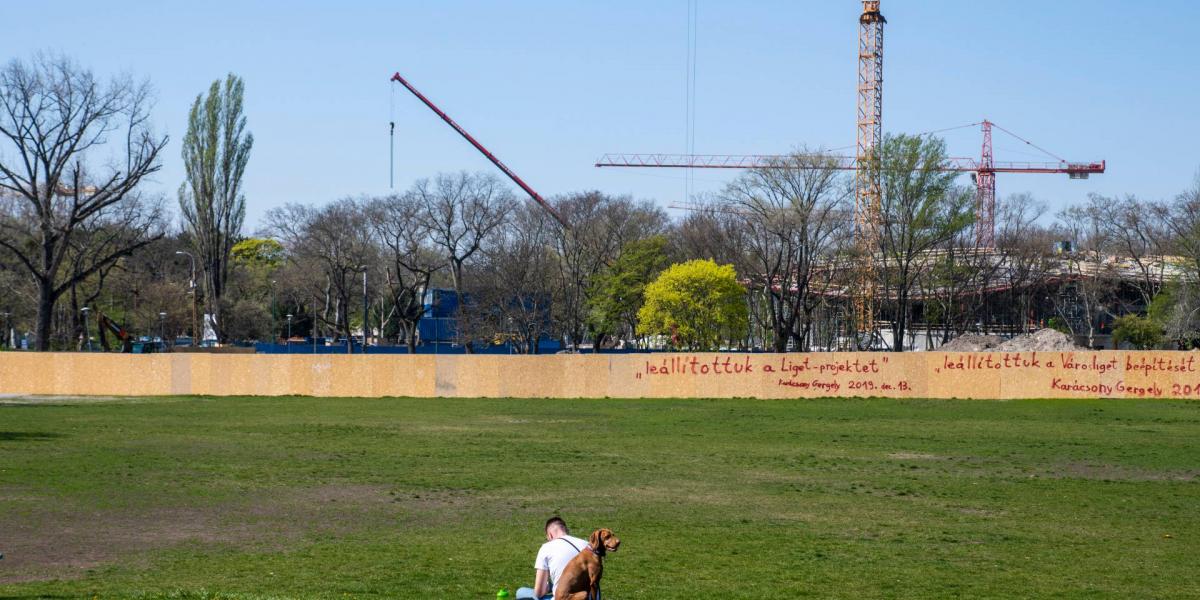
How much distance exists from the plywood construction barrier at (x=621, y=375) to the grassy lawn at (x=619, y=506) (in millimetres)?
8672

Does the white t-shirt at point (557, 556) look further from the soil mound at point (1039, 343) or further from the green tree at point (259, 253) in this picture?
the green tree at point (259, 253)

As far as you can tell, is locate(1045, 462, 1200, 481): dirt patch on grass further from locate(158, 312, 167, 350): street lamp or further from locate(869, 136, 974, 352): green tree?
locate(158, 312, 167, 350): street lamp

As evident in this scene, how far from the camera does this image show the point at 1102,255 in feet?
318

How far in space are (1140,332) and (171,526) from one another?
7812cm

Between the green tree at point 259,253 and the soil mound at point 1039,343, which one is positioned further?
the green tree at point 259,253

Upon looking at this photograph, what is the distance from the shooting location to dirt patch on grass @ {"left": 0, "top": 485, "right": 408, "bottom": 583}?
15273 mm

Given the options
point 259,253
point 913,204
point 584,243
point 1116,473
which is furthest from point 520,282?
point 1116,473

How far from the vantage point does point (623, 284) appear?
3632 inches

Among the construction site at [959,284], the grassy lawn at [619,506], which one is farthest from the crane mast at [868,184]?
the grassy lawn at [619,506]

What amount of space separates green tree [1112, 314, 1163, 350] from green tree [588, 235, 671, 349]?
32982mm

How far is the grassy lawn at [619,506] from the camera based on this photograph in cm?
1405

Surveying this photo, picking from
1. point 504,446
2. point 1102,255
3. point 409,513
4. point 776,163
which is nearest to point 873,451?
point 504,446

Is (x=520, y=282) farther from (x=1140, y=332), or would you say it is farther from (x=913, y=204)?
(x=1140, y=332)

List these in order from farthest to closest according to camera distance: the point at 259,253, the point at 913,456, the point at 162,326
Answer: the point at 259,253 → the point at 162,326 → the point at 913,456
